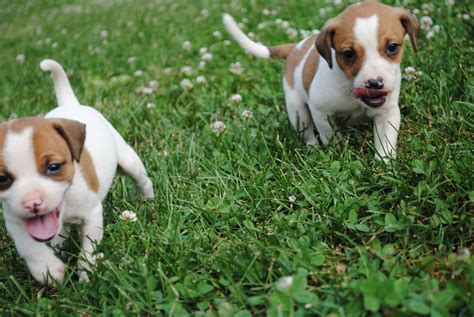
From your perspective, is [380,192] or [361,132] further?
[361,132]

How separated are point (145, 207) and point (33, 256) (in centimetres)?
83

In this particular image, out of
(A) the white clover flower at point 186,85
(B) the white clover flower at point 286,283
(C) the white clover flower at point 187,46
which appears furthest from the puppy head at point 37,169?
(C) the white clover flower at point 187,46

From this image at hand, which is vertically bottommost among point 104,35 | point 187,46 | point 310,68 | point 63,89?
point 104,35

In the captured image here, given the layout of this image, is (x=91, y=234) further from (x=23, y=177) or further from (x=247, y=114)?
(x=247, y=114)

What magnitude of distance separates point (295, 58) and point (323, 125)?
800 millimetres

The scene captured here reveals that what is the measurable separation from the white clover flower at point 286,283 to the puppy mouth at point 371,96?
1.45 m

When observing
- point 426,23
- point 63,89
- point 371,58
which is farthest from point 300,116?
point 426,23

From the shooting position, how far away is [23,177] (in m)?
2.59

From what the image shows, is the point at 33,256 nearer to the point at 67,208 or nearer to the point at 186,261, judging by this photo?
the point at 67,208

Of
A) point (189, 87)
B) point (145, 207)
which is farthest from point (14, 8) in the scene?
point (145, 207)

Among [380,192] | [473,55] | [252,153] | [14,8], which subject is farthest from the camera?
[14,8]

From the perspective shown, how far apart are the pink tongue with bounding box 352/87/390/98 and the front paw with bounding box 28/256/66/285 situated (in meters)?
2.05

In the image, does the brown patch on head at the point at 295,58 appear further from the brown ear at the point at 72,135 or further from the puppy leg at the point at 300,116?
the brown ear at the point at 72,135

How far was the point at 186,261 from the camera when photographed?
9.44 ft
